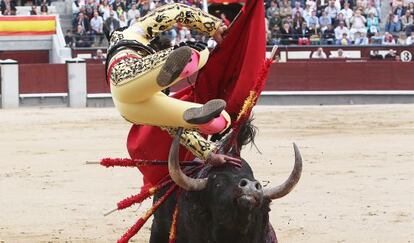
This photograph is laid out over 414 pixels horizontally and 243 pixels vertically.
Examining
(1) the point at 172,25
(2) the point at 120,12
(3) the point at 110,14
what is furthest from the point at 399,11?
(1) the point at 172,25

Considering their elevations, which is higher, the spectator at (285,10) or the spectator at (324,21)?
the spectator at (285,10)

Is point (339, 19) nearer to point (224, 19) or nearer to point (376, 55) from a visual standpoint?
point (376, 55)

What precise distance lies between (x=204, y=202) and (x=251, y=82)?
56 centimetres

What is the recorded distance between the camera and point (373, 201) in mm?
7316

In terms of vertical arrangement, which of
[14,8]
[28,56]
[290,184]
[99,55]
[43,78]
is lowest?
[28,56]

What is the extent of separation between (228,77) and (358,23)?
1509 cm

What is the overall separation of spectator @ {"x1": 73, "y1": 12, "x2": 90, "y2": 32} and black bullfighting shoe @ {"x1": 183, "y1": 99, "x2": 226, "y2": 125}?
1563 centimetres

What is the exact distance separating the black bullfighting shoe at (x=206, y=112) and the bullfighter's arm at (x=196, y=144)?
35 cm

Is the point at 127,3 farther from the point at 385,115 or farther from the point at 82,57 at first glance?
the point at 385,115

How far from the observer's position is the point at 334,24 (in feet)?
62.5

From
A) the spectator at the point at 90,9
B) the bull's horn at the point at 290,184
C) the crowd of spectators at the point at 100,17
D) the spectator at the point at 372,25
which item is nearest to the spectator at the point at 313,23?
the spectator at the point at 372,25

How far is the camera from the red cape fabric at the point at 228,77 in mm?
4047

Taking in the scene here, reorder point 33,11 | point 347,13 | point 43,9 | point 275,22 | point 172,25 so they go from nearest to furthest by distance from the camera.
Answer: point 172,25, point 275,22, point 347,13, point 33,11, point 43,9

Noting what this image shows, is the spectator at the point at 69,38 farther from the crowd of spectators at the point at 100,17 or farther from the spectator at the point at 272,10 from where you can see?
the spectator at the point at 272,10
